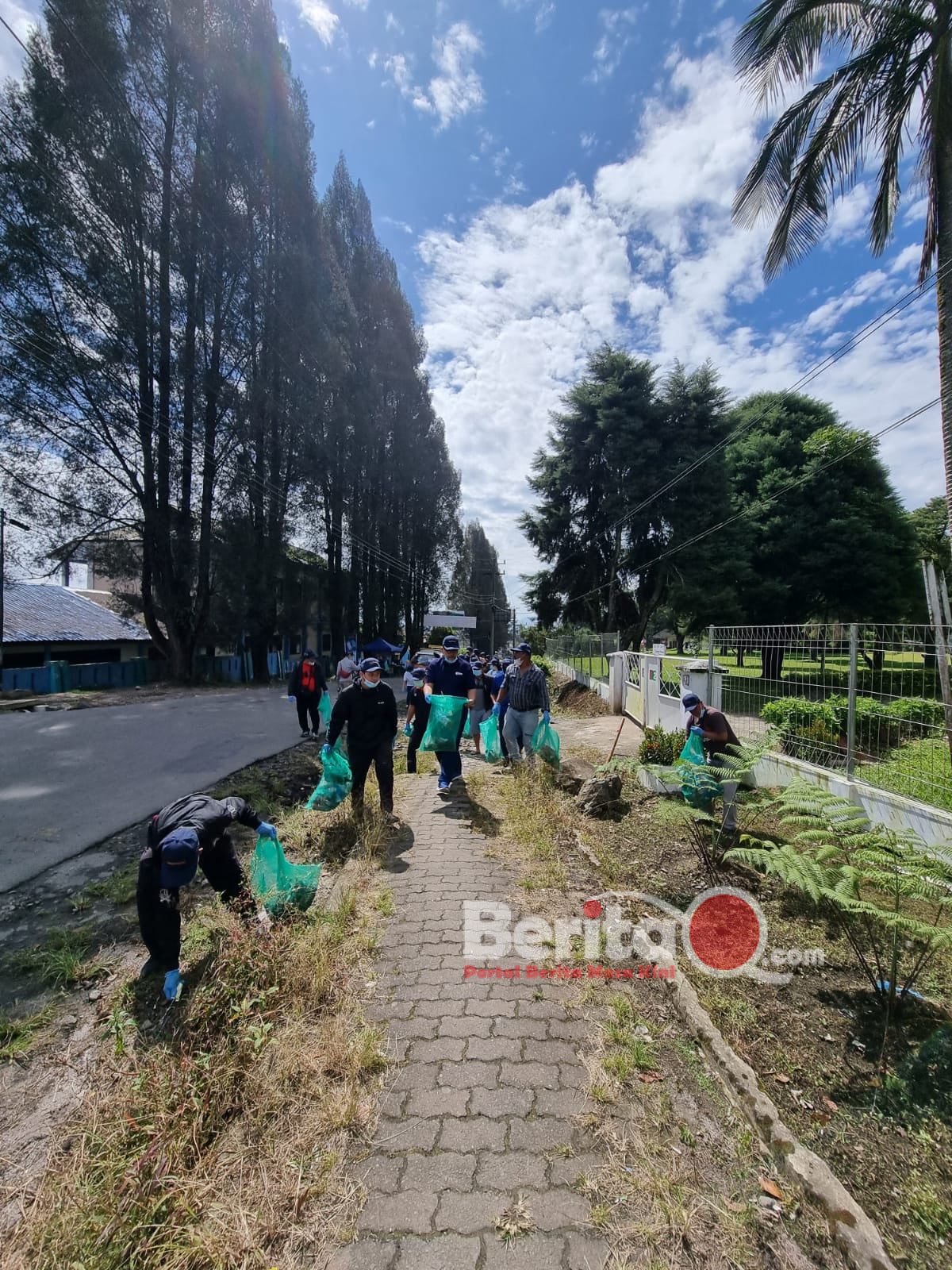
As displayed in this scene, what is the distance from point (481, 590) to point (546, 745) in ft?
236

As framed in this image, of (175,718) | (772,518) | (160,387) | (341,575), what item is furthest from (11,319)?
(772,518)

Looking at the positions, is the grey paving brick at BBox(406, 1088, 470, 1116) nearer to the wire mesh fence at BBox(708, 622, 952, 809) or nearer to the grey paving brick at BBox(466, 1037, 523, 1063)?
the grey paving brick at BBox(466, 1037, 523, 1063)

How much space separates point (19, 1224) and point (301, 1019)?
0.98 m

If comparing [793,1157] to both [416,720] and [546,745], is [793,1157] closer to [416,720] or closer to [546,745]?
[546,745]

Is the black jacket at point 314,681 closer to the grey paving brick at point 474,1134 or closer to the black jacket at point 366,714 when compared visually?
the black jacket at point 366,714

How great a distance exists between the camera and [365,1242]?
4.97ft

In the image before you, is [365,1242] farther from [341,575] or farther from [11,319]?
[341,575]

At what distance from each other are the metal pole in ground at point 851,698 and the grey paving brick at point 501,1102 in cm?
Answer: 420

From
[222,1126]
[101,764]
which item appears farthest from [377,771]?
[101,764]

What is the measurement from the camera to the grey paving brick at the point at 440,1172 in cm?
169

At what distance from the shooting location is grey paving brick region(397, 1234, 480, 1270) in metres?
1.46

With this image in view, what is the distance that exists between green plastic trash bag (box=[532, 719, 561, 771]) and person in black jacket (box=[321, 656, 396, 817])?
196 cm

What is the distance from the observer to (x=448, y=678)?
20.3 feet

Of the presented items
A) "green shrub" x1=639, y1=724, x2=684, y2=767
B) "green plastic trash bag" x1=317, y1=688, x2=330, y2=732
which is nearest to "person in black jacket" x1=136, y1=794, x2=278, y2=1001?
"green shrub" x1=639, y1=724, x2=684, y2=767
